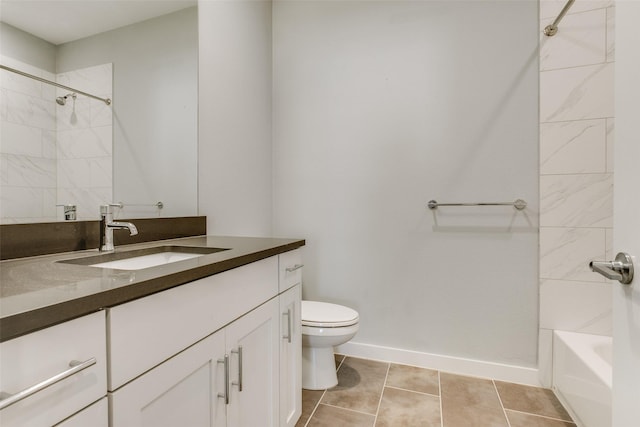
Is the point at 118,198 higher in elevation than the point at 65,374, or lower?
higher

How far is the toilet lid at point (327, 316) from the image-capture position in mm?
1676

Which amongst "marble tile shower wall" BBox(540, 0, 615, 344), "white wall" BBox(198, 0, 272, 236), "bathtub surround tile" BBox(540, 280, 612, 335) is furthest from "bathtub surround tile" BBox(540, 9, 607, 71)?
"white wall" BBox(198, 0, 272, 236)

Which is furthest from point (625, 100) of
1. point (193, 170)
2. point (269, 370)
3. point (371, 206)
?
point (193, 170)

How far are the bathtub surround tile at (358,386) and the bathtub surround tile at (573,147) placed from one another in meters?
1.50

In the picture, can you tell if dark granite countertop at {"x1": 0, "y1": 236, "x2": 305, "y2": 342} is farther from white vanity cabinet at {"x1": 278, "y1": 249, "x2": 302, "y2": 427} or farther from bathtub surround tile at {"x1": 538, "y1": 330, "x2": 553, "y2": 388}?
bathtub surround tile at {"x1": 538, "y1": 330, "x2": 553, "y2": 388}

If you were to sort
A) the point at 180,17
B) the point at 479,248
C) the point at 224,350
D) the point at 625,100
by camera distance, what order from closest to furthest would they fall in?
the point at 625,100
the point at 224,350
the point at 180,17
the point at 479,248

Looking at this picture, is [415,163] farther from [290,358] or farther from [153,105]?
[153,105]

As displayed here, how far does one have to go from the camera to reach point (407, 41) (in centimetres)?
201

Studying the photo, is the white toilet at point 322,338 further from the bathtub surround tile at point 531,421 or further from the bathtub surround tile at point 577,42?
the bathtub surround tile at point 577,42

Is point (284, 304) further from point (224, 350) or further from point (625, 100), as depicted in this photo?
point (625, 100)

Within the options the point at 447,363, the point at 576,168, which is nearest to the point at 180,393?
the point at 447,363

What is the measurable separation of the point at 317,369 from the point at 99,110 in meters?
1.61

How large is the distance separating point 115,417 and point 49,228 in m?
0.71

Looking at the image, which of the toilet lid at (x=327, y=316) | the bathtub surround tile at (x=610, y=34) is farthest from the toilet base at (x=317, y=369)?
the bathtub surround tile at (x=610, y=34)
